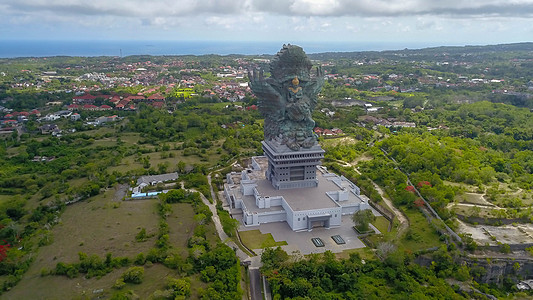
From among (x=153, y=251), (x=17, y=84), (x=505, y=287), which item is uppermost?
(x=17, y=84)

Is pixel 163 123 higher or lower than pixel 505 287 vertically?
higher

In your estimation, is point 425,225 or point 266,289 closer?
point 266,289

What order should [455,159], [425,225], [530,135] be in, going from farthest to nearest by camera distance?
[530,135] < [455,159] < [425,225]

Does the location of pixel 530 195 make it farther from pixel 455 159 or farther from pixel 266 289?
pixel 266 289

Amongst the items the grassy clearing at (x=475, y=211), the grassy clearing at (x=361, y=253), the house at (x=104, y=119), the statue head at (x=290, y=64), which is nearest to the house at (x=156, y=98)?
the house at (x=104, y=119)

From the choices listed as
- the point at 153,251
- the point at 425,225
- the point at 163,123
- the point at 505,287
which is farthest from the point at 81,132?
the point at 505,287

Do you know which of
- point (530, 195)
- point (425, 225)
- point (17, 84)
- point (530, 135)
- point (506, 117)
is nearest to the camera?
point (425, 225)

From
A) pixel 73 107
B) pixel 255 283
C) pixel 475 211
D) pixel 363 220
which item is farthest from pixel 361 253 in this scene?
pixel 73 107
